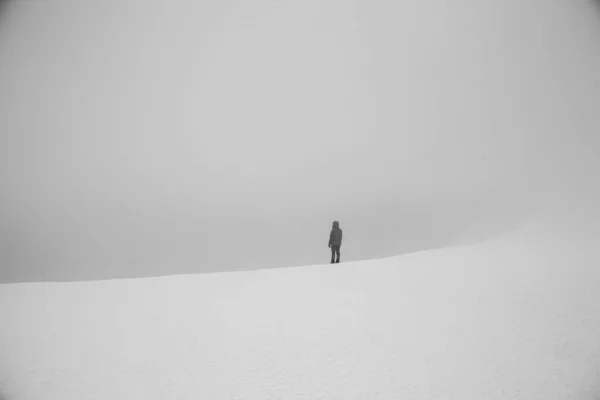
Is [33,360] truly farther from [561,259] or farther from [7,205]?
[7,205]

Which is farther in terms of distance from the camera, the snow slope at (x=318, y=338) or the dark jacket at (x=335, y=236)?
the dark jacket at (x=335, y=236)

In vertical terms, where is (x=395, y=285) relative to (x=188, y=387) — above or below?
above

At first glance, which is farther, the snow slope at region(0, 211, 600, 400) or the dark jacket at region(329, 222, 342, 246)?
the dark jacket at region(329, 222, 342, 246)

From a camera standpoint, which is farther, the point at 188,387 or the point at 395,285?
the point at 395,285

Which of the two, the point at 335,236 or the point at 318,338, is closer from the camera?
the point at 318,338

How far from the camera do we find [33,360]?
517 centimetres

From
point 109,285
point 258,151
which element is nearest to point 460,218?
point 109,285

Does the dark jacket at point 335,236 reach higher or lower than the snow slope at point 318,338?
higher

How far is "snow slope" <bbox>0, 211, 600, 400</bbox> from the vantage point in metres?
4.28

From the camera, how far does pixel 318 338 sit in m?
5.41

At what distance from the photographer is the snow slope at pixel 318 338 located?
428 centimetres

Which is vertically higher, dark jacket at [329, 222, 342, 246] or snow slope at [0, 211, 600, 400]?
dark jacket at [329, 222, 342, 246]

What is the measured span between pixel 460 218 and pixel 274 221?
3375cm

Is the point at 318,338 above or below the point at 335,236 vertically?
below
